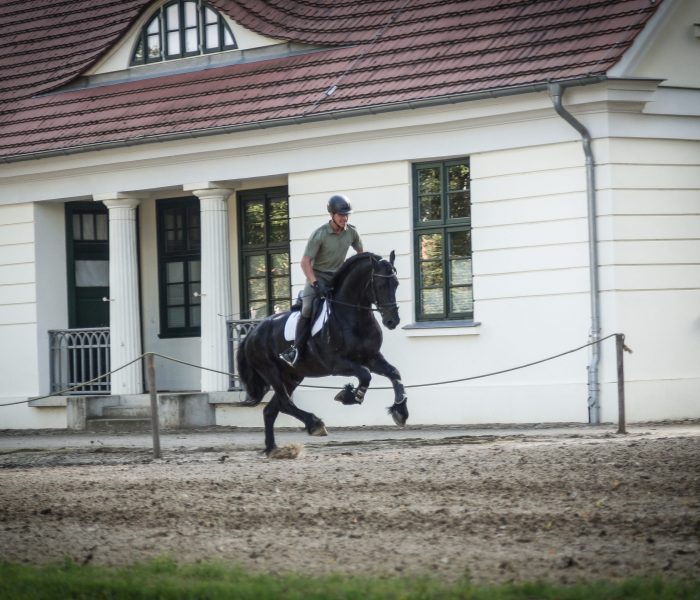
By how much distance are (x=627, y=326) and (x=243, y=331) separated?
7.12 metres

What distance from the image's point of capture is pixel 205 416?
2528 centimetres

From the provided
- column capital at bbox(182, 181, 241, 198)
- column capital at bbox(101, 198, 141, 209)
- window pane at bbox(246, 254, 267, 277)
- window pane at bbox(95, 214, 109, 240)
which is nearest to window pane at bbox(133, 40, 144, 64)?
column capital at bbox(101, 198, 141, 209)

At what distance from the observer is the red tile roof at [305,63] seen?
71.1 feet

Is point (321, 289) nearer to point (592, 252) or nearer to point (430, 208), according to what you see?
point (592, 252)

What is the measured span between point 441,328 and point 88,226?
8561 mm

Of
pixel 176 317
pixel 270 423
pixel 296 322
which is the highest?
pixel 296 322

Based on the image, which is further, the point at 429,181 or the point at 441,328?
the point at 429,181

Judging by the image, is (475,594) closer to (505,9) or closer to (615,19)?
(615,19)

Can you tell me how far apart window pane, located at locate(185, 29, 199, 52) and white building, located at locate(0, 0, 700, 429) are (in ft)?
0.14

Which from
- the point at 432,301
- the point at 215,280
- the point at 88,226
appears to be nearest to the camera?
the point at 432,301

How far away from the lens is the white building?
69.7ft

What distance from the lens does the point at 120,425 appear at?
84.7ft

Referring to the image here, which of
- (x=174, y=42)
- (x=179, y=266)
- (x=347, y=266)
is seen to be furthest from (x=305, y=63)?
(x=347, y=266)

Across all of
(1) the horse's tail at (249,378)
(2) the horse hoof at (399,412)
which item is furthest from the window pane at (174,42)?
(2) the horse hoof at (399,412)
